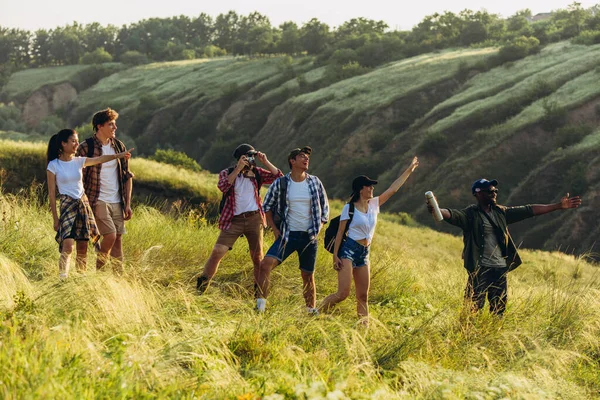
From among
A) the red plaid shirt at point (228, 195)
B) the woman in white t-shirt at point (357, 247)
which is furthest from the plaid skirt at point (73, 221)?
the woman in white t-shirt at point (357, 247)

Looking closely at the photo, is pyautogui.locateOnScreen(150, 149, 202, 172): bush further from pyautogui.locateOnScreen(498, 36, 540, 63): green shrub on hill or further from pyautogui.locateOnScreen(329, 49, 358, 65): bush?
pyautogui.locateOnScreen(329, 49, 358, 65): bush

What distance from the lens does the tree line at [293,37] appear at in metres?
77.2

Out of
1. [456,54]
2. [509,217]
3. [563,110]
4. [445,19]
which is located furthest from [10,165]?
[445,19]

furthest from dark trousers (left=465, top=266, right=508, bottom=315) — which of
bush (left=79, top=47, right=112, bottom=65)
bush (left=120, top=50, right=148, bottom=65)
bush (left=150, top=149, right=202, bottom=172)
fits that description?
bush (left=79, top=47, right=112, bottom=65)

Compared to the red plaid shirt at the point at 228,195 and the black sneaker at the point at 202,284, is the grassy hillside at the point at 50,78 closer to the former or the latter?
the red plaid shirt at the point at 228,195

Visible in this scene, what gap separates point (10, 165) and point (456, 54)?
57.1m

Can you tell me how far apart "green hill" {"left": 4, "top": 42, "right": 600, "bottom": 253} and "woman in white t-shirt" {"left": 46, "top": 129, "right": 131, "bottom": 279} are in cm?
2680

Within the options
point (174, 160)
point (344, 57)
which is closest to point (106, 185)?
point (174, 160)

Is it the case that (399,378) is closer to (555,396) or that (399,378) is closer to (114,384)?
(555,396)

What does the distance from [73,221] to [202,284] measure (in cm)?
152

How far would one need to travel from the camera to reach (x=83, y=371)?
4.56m

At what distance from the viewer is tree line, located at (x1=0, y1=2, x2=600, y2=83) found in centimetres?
7719

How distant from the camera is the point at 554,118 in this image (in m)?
43.1

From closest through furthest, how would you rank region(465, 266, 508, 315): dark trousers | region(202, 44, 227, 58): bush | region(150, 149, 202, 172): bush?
region(465, 266, 508, 315): dark trousers, region(150, 149, 202, 172): bush, region(202, 44, 227, 58): bush
